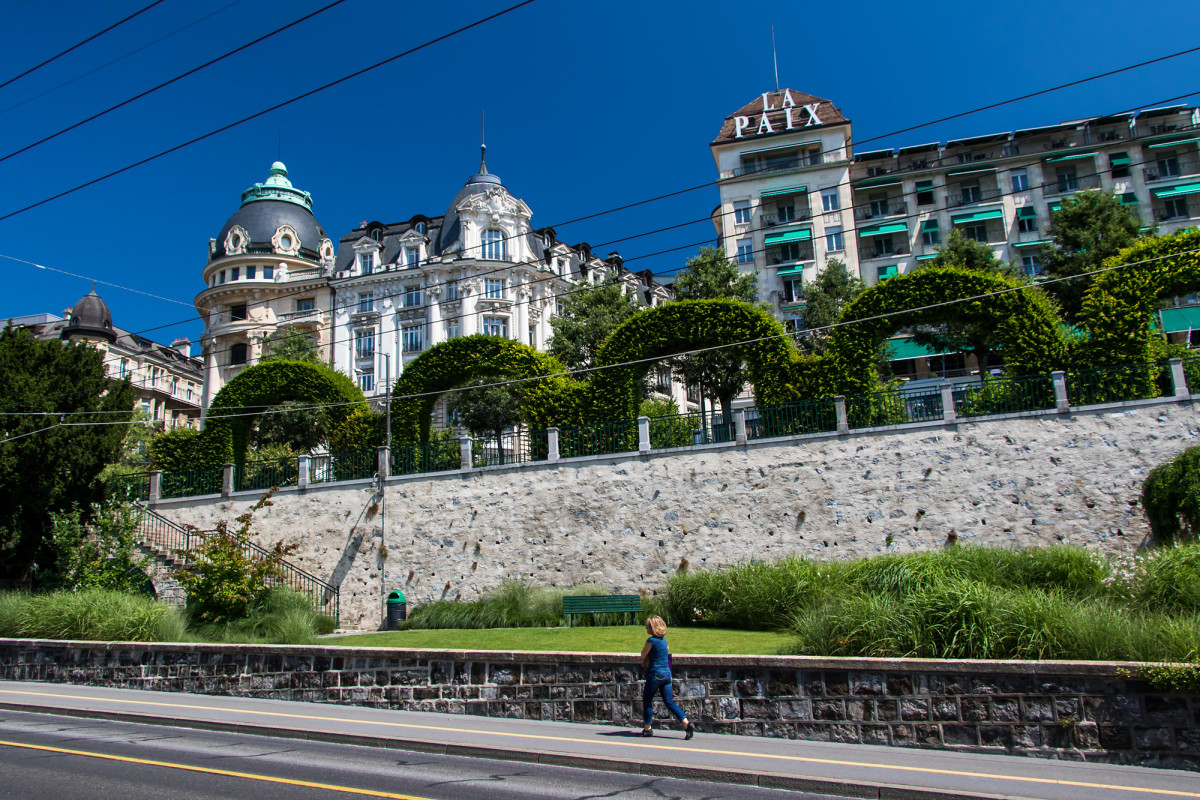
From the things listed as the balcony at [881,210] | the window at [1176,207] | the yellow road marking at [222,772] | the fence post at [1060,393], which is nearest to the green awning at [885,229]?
the balcony at [881,210]

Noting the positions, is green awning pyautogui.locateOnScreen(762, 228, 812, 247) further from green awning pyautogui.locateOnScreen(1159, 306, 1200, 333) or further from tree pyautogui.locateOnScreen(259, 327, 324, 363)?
tree pyautogui.locateOnScreen(259, 327, 324, 363)

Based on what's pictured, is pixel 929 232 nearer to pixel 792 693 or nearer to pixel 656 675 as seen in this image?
pixel 792 693

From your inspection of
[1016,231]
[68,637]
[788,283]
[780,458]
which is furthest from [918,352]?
[68,637]

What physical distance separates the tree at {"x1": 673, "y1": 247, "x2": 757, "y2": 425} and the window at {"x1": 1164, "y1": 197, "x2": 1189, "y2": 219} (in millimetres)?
28451

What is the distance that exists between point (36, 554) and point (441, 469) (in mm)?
12631

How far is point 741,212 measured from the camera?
45.7 m

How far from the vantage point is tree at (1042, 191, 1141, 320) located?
98.5 feet

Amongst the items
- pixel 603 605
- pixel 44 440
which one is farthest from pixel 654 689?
pixel 44 440

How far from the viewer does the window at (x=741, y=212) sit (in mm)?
45469

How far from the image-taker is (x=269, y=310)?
51312 millimetres

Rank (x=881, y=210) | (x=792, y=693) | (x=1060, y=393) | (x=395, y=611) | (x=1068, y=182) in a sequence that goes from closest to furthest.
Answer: (x=792, y=693)
(x=1060, y=393)
(x=395, y=611)
(x=1068, y=182)
(x=881, y=210)

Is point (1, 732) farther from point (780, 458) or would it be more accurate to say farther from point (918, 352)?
point (918, 352)

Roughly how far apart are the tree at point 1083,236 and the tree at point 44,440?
112 ft

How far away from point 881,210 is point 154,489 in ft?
139
